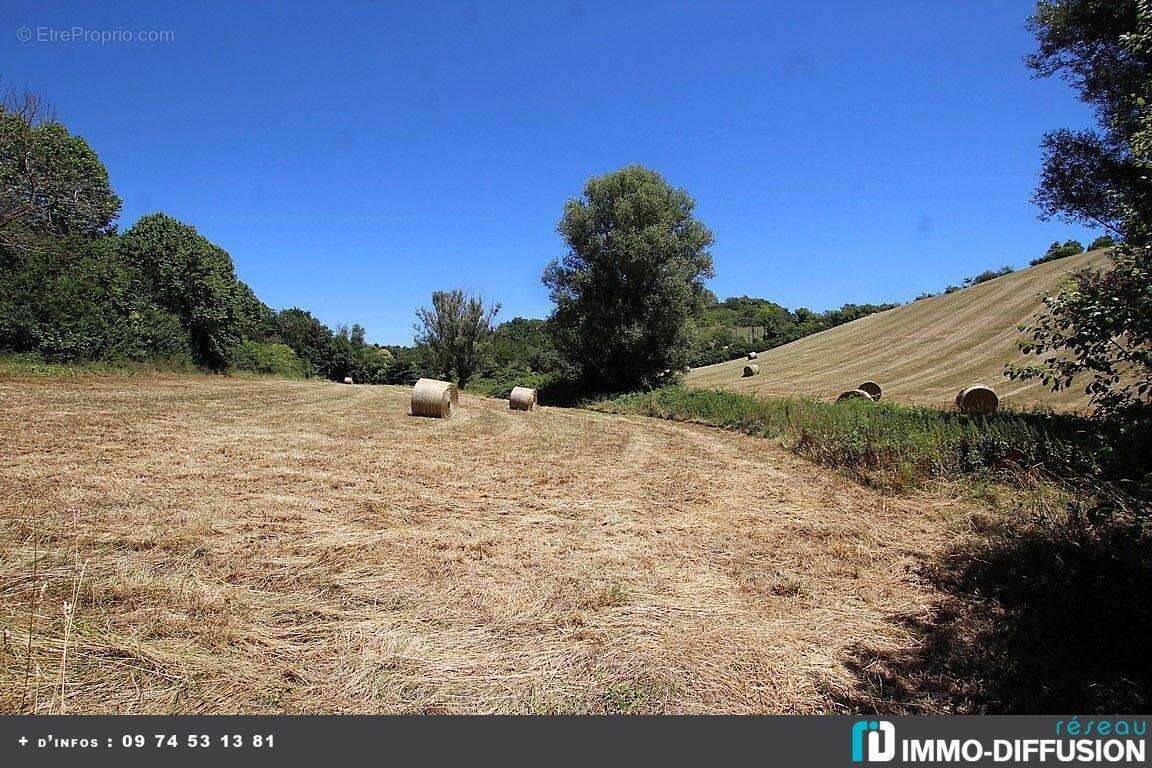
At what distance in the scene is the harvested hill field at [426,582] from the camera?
303 centimetres

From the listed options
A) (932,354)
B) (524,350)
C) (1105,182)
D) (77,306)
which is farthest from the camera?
(524,350)

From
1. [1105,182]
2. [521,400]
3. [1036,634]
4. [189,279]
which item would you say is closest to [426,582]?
[1036,634]

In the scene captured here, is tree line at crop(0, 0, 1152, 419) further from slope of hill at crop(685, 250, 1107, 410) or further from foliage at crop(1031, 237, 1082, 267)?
foliage at crop(1031, 237, 1082, 267)

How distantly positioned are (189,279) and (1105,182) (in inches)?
1480

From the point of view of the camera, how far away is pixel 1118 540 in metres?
4.62

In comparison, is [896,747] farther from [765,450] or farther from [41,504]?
[765,450]

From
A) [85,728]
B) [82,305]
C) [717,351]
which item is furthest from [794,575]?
[717,351]

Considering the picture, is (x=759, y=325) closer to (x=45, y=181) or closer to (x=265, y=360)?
(x=265, y=360)

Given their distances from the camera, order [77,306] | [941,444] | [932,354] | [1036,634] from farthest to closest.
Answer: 1. [932,354]
2. [77,306]
3. [941,444]
4. [1036,634]

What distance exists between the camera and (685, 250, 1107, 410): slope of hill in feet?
85.3

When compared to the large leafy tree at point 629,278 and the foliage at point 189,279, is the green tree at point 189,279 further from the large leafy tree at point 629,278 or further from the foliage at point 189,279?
the large leafy tree at point 629,278

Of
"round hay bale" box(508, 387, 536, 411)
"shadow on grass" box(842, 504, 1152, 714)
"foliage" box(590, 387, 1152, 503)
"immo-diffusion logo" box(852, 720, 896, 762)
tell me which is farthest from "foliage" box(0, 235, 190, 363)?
"shadow on grass" box(842, 504, 1152, 714)

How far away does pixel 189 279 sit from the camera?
89.9ft

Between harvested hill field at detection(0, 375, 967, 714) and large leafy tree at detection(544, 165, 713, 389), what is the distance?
17.3m
